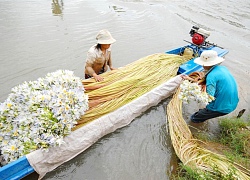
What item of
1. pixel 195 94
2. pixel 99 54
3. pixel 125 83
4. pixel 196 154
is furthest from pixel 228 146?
pixel 99 54

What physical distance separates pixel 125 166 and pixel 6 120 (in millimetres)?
1838

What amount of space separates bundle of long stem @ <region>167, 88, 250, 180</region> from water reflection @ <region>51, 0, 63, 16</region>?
7521 mm

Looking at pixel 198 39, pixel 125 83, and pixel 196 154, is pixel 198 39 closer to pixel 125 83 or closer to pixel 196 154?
pixel 125 83

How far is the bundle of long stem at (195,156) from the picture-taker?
2.65 metres

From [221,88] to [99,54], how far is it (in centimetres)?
218

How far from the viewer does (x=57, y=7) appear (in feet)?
31.6

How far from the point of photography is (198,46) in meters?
5.38

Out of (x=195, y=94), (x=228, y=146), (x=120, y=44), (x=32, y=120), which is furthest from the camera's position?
(x=120, y=44)

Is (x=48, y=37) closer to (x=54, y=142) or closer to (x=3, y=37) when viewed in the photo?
(x=3, y=37)

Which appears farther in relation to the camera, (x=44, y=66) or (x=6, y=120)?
(x=44, y=66)

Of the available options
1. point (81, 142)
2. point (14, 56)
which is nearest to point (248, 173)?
point (81, 142)

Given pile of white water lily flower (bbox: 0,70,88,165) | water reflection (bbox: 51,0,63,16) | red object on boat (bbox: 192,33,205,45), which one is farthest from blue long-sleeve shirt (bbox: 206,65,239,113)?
water reflection (bbox: 51,0,63,16)

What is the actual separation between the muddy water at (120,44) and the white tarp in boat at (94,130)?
24 cm

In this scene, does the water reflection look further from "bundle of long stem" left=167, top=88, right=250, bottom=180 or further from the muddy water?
"bundle of long stem" left=167, top=88, right=250, bottom=180
